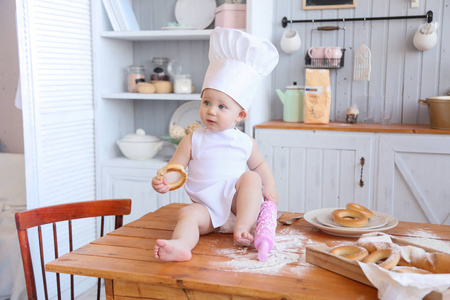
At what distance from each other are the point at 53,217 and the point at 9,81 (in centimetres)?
138

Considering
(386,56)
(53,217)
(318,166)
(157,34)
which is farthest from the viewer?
(386,56)

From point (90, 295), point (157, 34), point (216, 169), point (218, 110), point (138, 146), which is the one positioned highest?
point (157, 34)

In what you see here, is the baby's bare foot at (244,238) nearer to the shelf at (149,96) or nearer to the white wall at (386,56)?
the shelf at (149,96)

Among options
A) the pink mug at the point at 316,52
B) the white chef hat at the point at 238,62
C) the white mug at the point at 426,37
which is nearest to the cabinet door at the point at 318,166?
the pink mug at the point at 316,52

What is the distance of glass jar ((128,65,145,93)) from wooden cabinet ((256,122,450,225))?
2.83ft

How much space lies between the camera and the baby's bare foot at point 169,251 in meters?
1.17

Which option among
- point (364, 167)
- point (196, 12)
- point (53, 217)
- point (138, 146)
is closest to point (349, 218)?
point (53, 217)

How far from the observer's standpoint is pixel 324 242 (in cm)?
134

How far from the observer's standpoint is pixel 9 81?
2.73 meters

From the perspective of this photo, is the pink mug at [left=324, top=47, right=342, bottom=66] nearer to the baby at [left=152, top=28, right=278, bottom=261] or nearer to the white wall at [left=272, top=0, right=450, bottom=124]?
the white wall at [left=272, top=0, right=450, bottom=124]

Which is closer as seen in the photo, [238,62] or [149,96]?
[238,62]

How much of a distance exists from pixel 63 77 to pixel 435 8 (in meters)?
2.13

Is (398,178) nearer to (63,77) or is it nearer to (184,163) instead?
(184,163)

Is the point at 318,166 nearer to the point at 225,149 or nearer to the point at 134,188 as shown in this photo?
the point at 134,188
